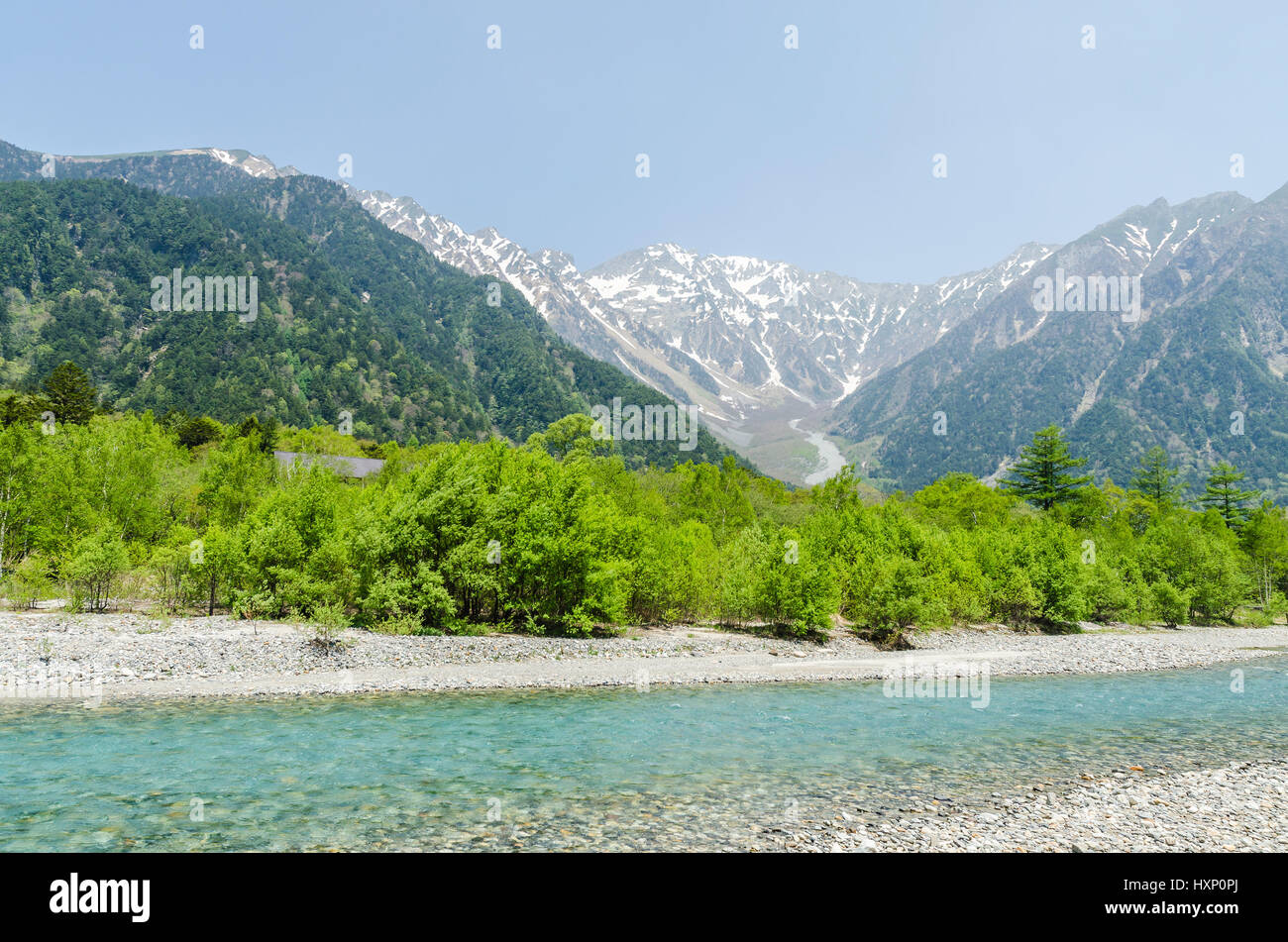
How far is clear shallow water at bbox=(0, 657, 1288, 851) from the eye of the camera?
13.0 metres

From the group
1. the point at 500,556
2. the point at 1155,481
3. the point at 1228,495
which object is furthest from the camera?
the point at 1155,481

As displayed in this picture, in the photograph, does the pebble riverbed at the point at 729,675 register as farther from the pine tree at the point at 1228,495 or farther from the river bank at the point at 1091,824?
the pine tree at the point at 1228,495

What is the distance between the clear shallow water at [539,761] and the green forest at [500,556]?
41.9 feet

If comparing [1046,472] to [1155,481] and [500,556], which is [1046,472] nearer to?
[1155,481]

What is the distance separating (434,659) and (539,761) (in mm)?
16389

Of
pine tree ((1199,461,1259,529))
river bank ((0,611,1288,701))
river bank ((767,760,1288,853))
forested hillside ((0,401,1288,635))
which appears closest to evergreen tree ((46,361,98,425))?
forested hillside ((0,401,1288,635))

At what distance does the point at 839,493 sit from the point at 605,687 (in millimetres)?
58283

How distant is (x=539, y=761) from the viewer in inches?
720

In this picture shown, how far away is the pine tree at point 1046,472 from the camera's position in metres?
104

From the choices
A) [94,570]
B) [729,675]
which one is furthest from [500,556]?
[94,570]

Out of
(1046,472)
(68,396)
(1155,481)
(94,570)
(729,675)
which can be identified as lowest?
(729,675)

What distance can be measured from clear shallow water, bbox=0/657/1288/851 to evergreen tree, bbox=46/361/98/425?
8577cm

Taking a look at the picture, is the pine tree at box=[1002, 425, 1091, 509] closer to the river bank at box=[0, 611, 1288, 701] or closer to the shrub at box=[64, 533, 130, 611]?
the river bank at box=[0, 611, 1288, 701]
